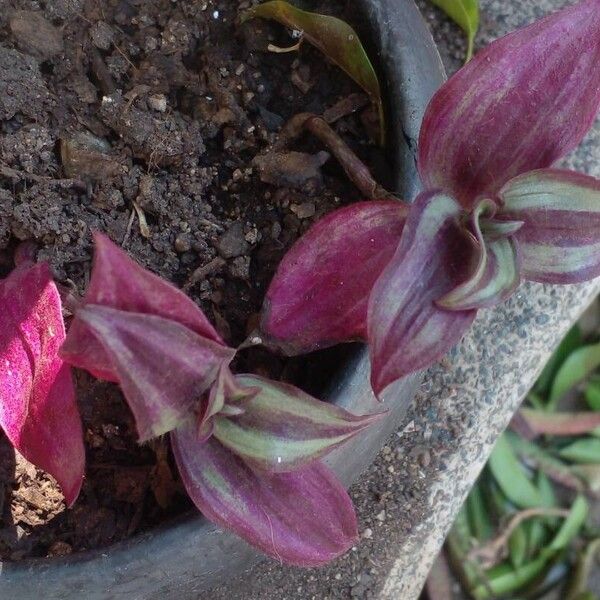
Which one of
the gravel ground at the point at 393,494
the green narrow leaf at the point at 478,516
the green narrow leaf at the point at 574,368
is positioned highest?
the gravel ground at the point at 393,494

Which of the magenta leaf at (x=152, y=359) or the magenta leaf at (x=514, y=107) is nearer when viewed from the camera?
the magenta leaf at (x=152, y=359)

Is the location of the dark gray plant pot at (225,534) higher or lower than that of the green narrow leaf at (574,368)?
higher

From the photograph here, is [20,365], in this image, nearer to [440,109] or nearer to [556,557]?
[440,109]

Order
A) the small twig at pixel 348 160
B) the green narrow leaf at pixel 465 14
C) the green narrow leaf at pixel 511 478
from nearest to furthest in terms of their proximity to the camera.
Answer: the small twig at pixel 348 160, the green narrow leaf at pixel 465 14, the green narrow leaf at pixel 511 478

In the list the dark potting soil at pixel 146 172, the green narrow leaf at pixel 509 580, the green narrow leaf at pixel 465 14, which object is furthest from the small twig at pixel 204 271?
the green narrow leaf at pixel 509 580

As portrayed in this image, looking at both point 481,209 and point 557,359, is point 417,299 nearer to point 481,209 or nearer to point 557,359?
point 481,209

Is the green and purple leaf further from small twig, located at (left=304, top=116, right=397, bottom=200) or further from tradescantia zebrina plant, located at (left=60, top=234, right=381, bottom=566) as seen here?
small twig, located at (left=304, top=116, right=397, bottom=200)

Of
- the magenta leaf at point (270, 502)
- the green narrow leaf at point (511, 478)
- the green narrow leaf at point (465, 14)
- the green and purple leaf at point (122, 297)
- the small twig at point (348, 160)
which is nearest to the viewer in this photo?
the green and purple leaf at point (122, 297)

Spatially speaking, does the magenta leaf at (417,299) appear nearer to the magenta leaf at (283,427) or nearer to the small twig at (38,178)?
the magenta leaf at (283,427)
